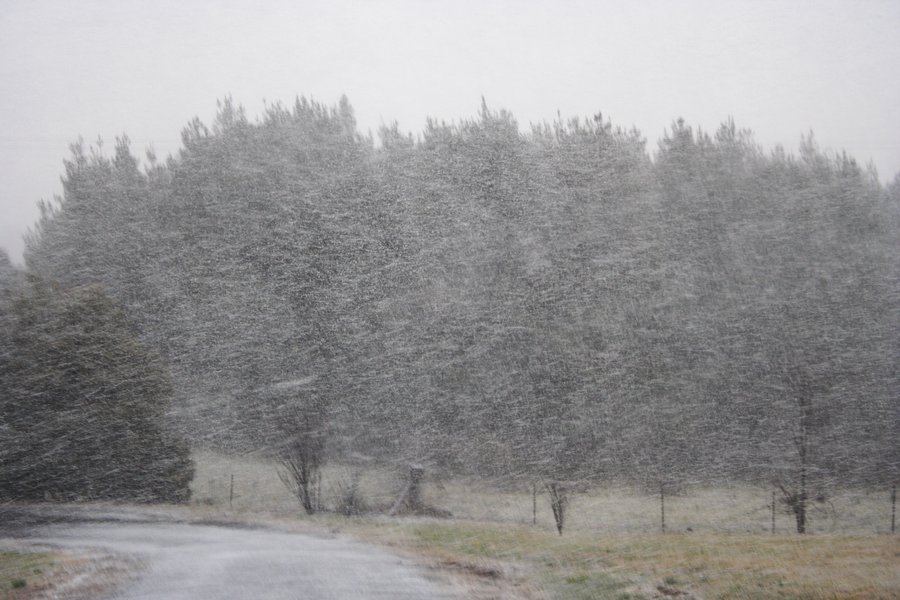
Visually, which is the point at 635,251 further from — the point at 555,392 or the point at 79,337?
the point at 79,337

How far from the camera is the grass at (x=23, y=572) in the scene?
7.98ft

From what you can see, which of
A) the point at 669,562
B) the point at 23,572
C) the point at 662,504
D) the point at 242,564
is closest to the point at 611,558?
the point at 669,562

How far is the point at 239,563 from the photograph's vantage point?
2.80 meters

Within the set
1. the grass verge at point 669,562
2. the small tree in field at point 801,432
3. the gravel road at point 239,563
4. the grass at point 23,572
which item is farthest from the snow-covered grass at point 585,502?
the grass at point 23,572

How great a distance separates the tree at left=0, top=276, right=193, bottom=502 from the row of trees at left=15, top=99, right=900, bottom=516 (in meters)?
0.25

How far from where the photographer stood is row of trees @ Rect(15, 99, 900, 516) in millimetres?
4551

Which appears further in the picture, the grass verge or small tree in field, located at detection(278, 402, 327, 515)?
small tree in field, located at detection(278, 402, 327, 515)

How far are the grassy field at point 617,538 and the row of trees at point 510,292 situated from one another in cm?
33

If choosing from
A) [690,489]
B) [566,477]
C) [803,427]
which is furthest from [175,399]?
[803,427]

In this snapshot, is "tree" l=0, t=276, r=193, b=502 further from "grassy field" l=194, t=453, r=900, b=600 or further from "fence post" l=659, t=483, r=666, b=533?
"fence post" l=659, t=483, r=666, b=533

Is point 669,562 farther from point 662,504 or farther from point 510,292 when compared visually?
point 510,292

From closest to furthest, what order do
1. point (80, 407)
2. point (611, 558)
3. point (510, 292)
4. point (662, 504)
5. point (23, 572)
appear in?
1. point (23, 572)
2. point (611, 558)
3. point (80, 407)
4. point (662, 504)
5. point (510, 292)

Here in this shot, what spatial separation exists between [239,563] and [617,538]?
227cm

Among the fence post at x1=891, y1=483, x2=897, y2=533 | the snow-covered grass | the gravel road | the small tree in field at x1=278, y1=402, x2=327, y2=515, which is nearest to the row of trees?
the small tree in field at x1=278, y1=402, x2=327, y2=515
